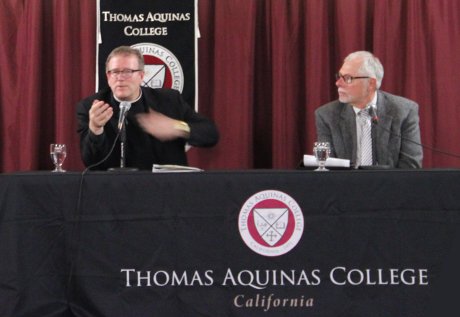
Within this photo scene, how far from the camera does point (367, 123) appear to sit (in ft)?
12.8

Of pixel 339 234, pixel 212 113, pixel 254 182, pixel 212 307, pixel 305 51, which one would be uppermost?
pixel 305 51

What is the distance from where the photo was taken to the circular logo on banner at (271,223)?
2.82 m

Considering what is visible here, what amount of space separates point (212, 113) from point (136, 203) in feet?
6.77

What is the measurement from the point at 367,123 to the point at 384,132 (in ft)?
0.37

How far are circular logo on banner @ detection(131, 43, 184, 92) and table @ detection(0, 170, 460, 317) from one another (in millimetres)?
1955

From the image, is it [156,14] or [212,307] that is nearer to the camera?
[212,307]

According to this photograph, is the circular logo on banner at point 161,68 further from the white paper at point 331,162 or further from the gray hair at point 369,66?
the white paper at point 331,162

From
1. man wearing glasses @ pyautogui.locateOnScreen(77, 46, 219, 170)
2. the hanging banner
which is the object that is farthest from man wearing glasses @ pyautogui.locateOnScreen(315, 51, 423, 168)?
the hanging banner

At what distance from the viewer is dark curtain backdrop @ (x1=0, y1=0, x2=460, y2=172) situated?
4.76 metres

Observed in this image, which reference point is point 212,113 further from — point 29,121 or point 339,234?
point 339,234

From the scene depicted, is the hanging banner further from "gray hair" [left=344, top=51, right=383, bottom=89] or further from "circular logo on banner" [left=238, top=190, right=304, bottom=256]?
"circular logo on banner" [left=238, top=190, right=304, bottom=256]

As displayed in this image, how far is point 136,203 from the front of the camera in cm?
286

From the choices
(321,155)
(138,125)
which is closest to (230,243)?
(321,155)

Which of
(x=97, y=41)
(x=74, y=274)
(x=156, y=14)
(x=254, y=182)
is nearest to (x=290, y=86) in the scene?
(x=156, y=14)
